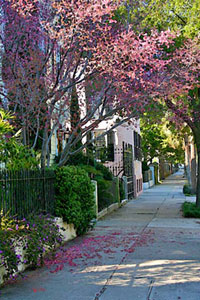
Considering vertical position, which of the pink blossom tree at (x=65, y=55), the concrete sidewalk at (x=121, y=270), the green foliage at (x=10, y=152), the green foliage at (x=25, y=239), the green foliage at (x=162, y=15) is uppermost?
the green foliage at (x=162, y=15)

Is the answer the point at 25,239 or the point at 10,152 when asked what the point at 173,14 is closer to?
the point at 10,152

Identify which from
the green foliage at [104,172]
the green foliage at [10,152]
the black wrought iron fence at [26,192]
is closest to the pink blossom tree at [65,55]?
the black wrought iron fence at [26,192]

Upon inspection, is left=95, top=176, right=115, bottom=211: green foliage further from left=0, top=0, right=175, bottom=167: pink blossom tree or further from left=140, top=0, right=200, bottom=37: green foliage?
left=140, top=0, right=200, bottom=37: green foliage

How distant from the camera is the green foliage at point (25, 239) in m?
5.68

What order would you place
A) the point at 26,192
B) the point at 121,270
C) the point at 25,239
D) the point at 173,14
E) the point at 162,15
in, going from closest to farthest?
the point at 25,239
the point at 121,270
the point at 26,192
the point at 162,15
the point at 173,14

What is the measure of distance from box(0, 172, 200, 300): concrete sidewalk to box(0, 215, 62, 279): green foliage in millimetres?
306

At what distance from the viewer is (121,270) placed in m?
6.78

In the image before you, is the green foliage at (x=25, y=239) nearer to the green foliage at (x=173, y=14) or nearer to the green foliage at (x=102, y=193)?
the green foliage at (x=102, y=193)

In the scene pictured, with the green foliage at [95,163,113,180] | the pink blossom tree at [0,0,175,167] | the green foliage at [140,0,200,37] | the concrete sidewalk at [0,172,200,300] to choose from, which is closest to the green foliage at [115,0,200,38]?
the green foliage at [140,0,200,37]

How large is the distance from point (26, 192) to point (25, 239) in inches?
49.5

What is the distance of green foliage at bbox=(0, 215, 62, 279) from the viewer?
5.68 m

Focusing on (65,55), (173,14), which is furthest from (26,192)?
(173,14)

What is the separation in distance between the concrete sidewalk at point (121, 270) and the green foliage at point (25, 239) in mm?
306

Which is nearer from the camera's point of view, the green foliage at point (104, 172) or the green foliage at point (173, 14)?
the green foliage at point (173, 14)
